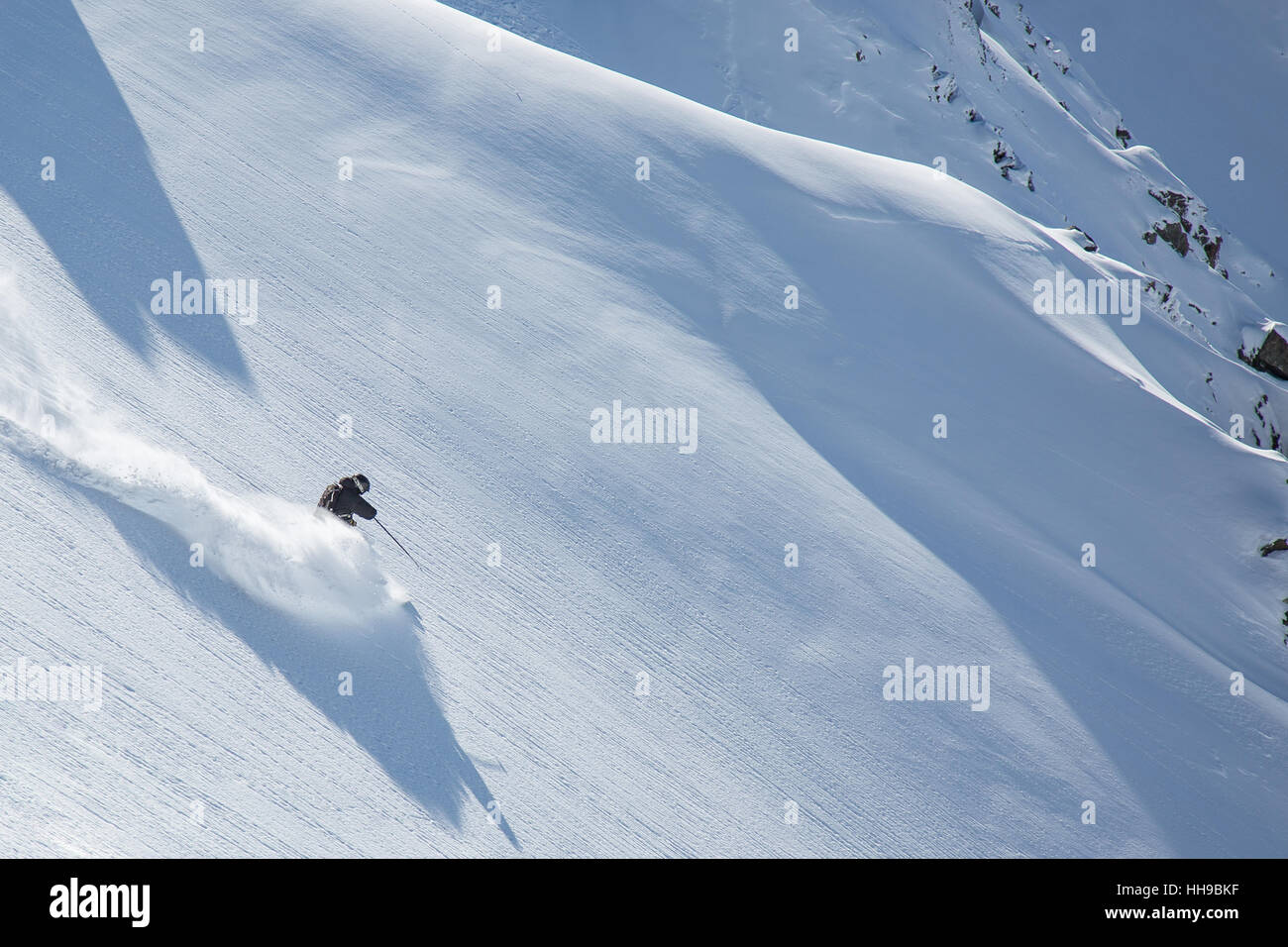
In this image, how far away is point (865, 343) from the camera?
42.4 feet

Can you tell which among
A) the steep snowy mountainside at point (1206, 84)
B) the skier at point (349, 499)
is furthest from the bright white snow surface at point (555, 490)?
the steep snowy mountainside at point (1206, 84)

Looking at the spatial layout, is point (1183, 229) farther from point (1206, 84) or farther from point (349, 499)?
point (349, 499)

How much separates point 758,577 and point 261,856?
211 inches

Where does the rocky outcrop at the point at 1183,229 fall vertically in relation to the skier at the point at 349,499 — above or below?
above

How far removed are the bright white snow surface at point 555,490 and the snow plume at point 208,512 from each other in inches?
1.4

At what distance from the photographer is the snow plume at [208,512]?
25.3 ft

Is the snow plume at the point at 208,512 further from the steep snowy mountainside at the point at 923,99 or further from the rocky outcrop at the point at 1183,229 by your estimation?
the rocky outcrop at the point at 1183,229

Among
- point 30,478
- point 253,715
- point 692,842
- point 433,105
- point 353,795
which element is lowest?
point 692,842

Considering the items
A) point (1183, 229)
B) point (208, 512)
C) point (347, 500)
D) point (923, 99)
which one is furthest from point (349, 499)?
point (1183, 229)

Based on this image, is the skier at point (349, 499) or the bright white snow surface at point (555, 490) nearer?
the bright white snow surface at point (555, 490)

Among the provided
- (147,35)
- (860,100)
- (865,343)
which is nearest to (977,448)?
(865,343)

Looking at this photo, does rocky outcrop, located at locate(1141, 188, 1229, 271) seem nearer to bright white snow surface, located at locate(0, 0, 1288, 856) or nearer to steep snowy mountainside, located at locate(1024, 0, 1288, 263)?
steep snowy mountainside, located at locate(1024, 0, 1288, 263)

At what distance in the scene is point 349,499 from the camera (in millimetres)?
7965

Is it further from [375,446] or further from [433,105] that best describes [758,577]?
[433,105]
